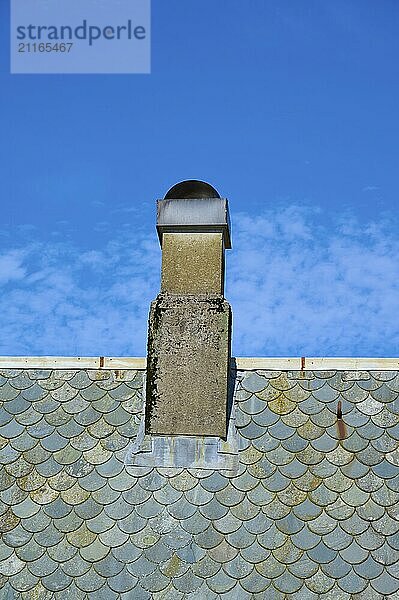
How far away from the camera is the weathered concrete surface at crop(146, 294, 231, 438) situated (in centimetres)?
669

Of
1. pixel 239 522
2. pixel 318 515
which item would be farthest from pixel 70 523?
pixel 318 515

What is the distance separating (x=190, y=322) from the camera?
6.94 metres

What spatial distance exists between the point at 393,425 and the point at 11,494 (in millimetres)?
2768

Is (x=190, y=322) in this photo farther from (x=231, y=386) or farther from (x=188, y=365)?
(x=231, y=386)

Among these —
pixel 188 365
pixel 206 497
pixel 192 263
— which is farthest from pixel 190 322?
pixel 206 497

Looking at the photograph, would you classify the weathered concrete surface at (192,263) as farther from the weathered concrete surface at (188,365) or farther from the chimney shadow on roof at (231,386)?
the chimney shadow on roof at (231,386)

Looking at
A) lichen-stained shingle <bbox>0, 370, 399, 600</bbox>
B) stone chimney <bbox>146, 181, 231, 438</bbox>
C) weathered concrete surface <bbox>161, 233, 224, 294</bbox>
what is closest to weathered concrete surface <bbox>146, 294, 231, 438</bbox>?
stone chimney <bbox>146, 181, 231, 438</bbox>

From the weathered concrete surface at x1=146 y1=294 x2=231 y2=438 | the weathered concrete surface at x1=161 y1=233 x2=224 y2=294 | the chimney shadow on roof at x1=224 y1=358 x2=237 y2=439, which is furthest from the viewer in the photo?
the weathered concrete surface at x1=161 y1=233 x2=224 y2=294

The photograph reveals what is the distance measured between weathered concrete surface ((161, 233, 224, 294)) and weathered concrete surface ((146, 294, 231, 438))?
0.38 ft

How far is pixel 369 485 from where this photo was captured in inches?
251

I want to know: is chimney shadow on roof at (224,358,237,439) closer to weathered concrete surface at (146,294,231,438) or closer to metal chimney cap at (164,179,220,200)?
weathered concrete surface at (146,294,231,438)

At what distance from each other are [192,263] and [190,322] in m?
0.53

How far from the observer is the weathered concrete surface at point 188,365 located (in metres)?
6.69

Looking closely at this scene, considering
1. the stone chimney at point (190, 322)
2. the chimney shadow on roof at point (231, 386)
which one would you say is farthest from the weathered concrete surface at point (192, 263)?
the chimney shadow on roof at point (231, 386)
